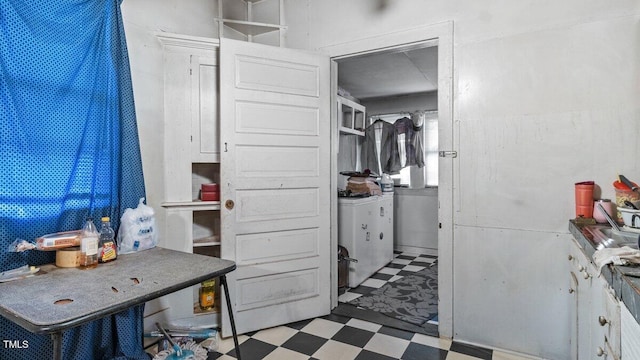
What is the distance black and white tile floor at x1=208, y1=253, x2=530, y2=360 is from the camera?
7.19ft

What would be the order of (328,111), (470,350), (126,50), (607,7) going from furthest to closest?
(328,111) < (470,350) < (126,50) < (607,7)

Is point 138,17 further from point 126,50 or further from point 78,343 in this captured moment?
point 78,343

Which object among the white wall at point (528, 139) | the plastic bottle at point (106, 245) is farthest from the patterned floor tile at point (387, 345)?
the plastic bottle at point (106, 245)

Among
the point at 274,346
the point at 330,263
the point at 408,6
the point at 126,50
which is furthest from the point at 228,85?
the point at 274,346

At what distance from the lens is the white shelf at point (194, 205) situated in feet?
7.90

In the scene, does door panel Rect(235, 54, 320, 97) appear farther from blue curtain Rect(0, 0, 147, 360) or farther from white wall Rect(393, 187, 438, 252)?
white wall Rect(393, 187, 438, 252)

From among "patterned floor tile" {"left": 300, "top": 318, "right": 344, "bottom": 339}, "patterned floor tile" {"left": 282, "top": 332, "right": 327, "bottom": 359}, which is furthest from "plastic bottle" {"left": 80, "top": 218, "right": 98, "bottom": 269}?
"patterned floor tile" {"left": 300, "top": 318, "right": 344, "bottom": 339}

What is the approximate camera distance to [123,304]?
3.97 feet

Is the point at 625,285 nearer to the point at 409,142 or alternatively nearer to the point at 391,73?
the point at 391,73

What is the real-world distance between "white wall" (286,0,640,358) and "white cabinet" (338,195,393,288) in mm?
1293

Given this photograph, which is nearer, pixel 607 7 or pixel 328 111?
pixel 607 7

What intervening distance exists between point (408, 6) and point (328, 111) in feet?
3.15

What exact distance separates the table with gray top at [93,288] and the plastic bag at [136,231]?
0.28 ft

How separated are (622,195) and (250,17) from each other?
302 centimetres
